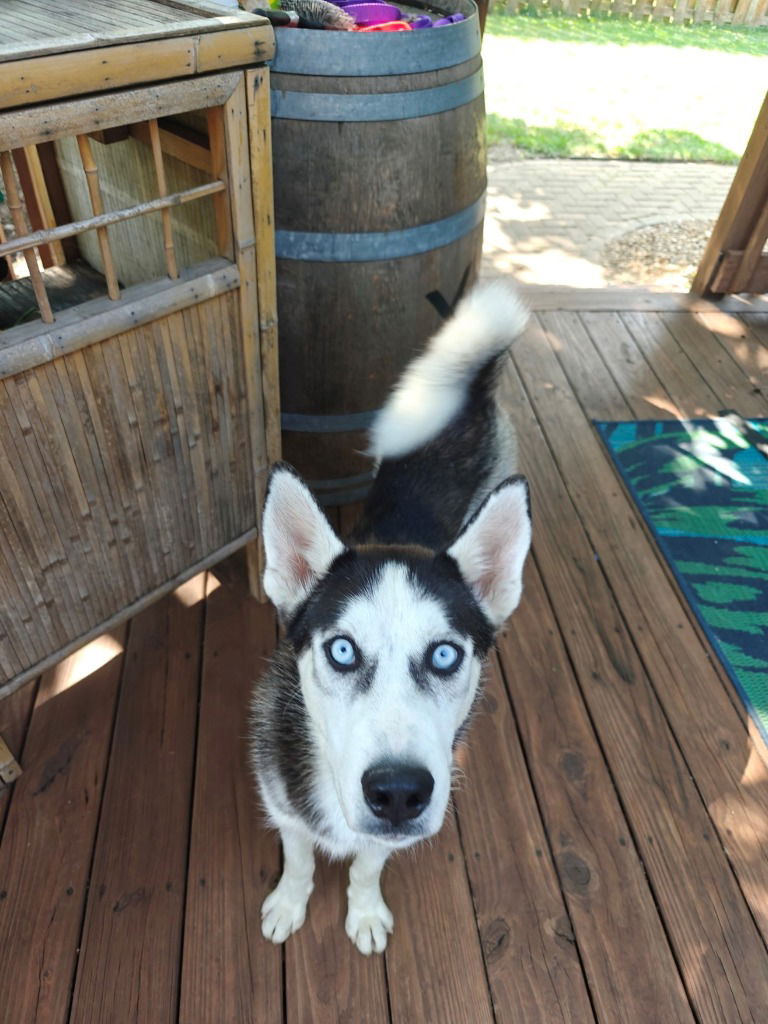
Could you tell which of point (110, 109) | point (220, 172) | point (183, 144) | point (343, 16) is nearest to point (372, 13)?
point (343, 16)

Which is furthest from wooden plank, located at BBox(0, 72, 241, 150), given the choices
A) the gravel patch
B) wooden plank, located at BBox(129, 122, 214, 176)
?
the gravel patch

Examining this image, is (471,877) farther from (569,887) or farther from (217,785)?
(217,785)

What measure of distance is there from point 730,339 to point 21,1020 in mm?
4429

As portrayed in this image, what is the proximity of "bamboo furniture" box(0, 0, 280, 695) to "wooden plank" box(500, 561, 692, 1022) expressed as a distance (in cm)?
114

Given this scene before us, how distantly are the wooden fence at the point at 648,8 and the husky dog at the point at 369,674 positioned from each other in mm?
11564

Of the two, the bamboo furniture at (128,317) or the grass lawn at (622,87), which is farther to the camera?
the grass lawn at (622,87)

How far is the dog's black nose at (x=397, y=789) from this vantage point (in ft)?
4.07

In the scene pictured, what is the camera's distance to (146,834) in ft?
6.48

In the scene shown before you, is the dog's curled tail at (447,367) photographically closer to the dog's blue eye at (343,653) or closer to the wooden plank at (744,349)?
the dog's blue eye at (343,653)

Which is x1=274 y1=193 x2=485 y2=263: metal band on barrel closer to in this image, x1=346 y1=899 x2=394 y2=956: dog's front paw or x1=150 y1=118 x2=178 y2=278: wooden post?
x1=150 y1=118 x2=178 y2=278: wooden post

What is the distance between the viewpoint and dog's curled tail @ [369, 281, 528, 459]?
7.42 feet

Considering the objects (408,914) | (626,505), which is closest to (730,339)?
(626,505)

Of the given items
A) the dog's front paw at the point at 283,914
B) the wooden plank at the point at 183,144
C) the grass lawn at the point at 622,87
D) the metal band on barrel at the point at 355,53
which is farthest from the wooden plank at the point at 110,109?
the grass lawn at the point at 622,87

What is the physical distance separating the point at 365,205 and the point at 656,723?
1.94m
